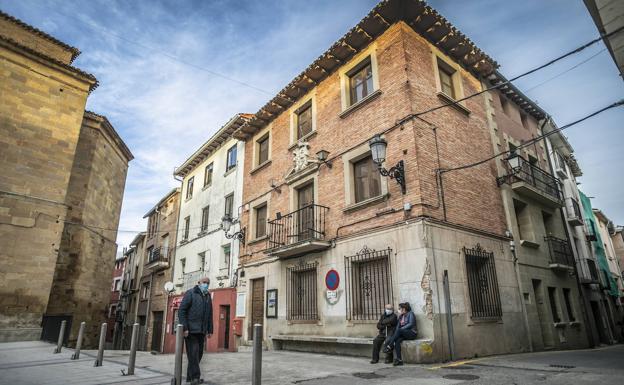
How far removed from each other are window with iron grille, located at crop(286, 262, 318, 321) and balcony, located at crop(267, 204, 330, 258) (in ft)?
1.78

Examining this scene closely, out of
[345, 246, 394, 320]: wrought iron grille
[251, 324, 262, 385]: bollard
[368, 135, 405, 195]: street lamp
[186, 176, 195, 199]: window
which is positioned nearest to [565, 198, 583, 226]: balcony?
[368, 135, 405, 195]: street lamp

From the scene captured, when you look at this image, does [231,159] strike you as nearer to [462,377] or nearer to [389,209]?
[389,209]

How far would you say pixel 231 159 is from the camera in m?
18.5

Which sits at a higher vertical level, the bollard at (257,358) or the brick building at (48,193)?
the brick building at (48,193)

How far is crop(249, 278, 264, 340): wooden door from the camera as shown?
529 inches

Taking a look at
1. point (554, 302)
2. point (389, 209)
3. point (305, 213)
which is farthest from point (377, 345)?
point (554, 302)

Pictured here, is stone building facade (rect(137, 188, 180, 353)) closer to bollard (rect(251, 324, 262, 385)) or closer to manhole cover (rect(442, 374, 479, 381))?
manhole cover (rect(442, 374, 479, 381))

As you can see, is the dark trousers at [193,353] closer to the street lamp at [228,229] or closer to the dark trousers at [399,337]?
the dark trousers at [399,337]

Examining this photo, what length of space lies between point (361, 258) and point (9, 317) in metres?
13.1

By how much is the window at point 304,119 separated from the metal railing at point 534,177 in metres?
7.00

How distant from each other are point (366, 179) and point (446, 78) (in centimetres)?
449

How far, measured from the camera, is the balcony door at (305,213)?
39.3 ft

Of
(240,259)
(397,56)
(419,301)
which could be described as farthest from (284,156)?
(419,301)

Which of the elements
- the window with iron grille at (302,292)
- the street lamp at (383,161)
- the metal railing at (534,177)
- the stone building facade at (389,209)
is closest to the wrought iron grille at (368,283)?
the stone building facade at (389,209)
